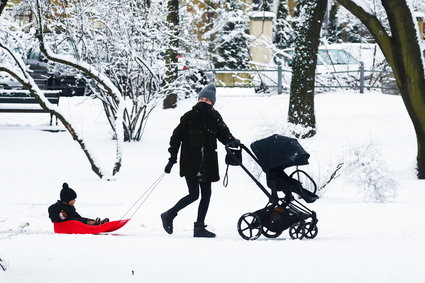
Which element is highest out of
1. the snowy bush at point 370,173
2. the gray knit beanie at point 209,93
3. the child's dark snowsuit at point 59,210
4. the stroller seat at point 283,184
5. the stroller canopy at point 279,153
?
the gray knit beanie at point 209,93

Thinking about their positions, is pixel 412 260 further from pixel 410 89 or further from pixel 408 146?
pixel 408 146

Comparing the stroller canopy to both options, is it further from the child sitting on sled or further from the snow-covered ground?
the child sitting on sled

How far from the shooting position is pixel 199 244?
845 centimetres

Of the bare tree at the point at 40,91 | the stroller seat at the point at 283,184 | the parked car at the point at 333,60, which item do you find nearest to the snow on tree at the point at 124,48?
the bare tree at the point at 40,91

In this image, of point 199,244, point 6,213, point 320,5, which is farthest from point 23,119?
point 199,244

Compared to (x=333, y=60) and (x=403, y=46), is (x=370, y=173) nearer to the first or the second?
(x=403, y=46)

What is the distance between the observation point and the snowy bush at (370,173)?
12914mm

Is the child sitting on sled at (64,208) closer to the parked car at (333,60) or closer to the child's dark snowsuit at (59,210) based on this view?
the child's dark snowsuit at (59,210)

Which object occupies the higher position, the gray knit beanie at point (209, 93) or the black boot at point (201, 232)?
the gray knit beanie at point (209, 93)

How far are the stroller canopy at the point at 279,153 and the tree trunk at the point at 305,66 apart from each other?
1008cm

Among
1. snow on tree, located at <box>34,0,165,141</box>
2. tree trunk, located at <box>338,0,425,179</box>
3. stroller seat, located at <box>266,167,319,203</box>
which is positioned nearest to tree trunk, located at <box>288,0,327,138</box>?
snow on tree, located at <box>34,0,165,141</box>

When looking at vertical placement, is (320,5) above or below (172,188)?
above

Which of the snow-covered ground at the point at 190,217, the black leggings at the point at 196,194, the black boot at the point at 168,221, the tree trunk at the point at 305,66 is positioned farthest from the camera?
the tree trunk at the point at 305,66

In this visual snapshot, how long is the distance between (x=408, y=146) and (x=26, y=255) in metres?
12.8
